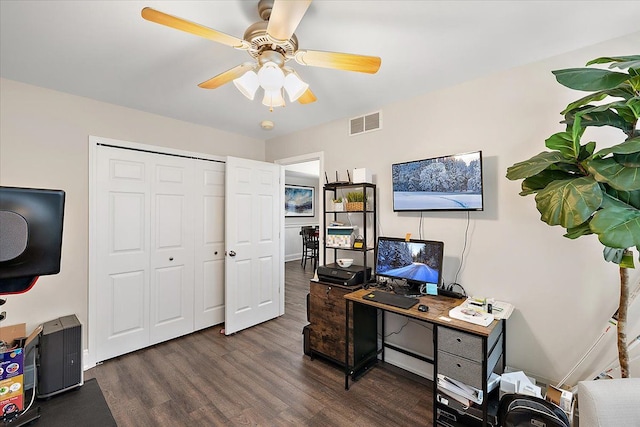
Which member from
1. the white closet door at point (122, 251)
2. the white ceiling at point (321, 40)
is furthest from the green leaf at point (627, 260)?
the white closet door at point (122, 251)

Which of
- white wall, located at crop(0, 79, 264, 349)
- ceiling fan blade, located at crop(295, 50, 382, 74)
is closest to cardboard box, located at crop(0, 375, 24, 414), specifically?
white wall, located at crop(0, 79, 264, 349)

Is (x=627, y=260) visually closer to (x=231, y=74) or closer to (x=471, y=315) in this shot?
(x=471, y=315)

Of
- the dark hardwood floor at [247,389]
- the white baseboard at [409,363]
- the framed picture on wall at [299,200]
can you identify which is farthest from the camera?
the framed picture on wall at [299,200]

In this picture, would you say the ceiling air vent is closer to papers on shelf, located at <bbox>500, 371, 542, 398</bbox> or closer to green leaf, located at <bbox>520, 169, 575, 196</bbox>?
green leaf, located at <bbox>520, 169, 575, 196</bbox>

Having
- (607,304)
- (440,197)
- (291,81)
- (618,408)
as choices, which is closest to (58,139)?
(291,81)

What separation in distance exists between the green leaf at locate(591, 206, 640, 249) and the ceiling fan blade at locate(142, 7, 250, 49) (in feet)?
5.76

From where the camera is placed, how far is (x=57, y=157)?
2.38 metres

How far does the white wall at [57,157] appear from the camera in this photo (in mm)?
2184

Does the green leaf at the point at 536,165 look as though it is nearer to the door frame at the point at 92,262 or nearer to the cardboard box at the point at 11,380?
the cardboard box at the point at 11,380

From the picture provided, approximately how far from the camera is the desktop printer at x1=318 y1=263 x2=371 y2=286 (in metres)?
2.48

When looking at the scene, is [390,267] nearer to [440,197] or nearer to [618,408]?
[440,197]

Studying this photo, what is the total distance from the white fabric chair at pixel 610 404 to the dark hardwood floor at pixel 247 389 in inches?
38.5

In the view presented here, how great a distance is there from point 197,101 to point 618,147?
2940 millimetres

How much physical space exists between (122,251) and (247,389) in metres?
1.81
